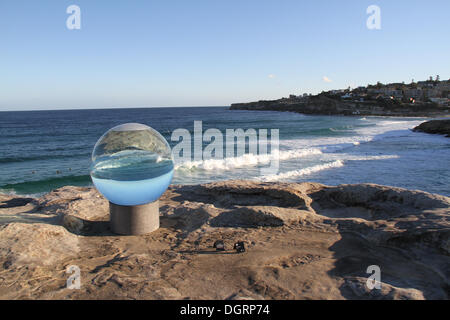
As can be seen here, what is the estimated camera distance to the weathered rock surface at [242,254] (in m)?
3.65

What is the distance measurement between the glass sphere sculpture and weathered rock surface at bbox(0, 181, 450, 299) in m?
0.76

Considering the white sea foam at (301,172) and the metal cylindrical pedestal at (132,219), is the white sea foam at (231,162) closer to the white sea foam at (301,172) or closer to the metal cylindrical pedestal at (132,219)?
the white sea foam at (301,172)

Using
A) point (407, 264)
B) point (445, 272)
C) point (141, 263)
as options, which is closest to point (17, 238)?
point (141, 263)

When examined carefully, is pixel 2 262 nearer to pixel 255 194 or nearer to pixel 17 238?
pixel 17 238

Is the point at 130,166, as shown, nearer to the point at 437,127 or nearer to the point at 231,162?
the point at 231,162

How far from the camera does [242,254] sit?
4.58 meters

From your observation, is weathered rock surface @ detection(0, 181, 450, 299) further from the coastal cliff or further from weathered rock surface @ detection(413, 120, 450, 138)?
the coastal cliff

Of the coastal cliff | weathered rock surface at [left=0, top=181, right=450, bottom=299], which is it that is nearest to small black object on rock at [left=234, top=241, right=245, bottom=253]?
weathered rock surface at [left=0, top=181, right=450, bottom=299]

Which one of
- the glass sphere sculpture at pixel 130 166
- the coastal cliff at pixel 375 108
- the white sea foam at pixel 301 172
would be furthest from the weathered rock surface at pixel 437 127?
the coastal cliff at pixel 375 108

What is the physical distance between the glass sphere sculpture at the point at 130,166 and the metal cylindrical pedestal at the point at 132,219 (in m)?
0.10

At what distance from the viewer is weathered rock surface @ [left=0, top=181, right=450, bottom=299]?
3648mm

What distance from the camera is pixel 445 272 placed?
12.8 feet

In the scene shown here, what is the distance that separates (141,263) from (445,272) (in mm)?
3927
